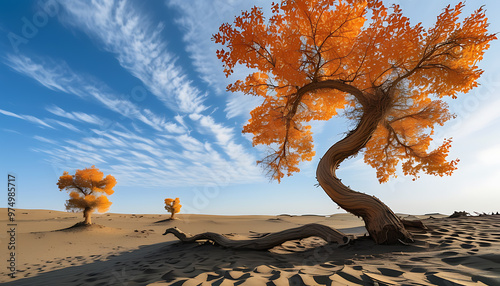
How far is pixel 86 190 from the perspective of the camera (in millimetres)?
15047

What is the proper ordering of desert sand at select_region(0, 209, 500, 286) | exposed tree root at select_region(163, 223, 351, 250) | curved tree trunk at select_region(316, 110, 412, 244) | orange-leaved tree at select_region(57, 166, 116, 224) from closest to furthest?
desert sand at select_region(0, 209, 500, 286)
curved tree trunk at select_region(316, 110, 412, 244)
exposed tree root at select_region(163, 223, 351, 250)
orange-leaved tree at select_region(57, 166, 116, 224)

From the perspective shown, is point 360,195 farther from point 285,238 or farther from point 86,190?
point 86,190

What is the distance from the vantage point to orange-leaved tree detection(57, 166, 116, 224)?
1446 centimetres

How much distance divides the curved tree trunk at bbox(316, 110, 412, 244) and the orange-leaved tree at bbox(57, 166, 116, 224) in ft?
48.4

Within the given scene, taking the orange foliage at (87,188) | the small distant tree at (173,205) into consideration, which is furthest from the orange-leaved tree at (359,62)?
the small distant tree at (173,205)

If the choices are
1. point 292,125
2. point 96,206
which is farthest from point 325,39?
point 96,206

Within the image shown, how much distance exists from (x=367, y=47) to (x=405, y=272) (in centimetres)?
542

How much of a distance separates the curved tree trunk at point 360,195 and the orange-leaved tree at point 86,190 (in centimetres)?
1474

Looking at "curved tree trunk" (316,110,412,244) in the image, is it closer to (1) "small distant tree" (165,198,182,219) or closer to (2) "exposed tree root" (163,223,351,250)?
(2) "exposed tree root" (163,223,351,250)

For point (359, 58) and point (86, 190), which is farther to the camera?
point (86, 190)

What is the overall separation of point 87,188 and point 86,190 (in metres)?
0.16

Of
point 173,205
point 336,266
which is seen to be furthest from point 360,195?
point 173,205

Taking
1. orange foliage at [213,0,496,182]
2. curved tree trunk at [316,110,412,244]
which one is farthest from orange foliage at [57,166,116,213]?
curved tree trunk at [316,110,412,244]

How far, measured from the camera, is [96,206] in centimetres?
1473
